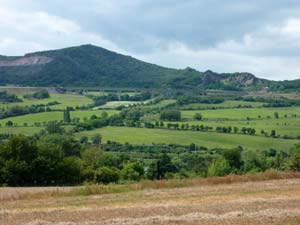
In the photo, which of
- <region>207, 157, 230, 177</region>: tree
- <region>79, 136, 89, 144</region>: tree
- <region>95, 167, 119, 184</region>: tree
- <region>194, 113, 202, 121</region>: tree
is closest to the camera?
<region>95, 167, 119, 184</region>: tree

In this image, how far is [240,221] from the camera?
2130 cm

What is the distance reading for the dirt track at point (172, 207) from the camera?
22.4m

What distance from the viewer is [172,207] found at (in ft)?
87.0

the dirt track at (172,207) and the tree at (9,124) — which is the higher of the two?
the dirt track at (172,207)

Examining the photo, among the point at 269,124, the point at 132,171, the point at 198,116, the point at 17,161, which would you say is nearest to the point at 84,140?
the point at 132,171

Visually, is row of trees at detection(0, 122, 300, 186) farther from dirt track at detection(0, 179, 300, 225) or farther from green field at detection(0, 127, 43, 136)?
green field at detection(0, 127, 43, 136)

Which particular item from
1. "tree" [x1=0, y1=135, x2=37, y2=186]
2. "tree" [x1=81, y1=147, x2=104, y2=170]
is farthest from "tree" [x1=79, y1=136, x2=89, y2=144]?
"tree" [x1=0, y1=135, x2=37, y2=186]

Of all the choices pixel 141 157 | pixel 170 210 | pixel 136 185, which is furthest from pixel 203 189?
pixel 141 157

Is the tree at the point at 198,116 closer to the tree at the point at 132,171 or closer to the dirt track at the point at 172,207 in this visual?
the tree at the point at 132,171

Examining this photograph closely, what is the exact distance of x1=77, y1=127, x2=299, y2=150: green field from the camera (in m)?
124

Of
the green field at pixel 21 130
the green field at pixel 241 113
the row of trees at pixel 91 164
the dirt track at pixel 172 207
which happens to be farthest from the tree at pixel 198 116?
the dirt track at pixel 172 207

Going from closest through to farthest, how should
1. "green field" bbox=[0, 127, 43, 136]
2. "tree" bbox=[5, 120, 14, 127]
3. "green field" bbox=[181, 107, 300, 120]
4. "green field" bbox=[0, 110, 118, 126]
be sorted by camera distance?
"green field" bbox=[0, 127, 43, 136], "tree" bbox=[5, 120, 14, 127], "green field" bbox=[0, 110, 118, 126], "green field" bbox=[181, 107, 300, 120]

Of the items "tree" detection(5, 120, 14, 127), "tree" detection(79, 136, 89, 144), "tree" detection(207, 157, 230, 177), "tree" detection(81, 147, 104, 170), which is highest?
"tree" detection(5, 120, 14, 127)

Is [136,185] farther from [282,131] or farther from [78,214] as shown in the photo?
[282,131]
